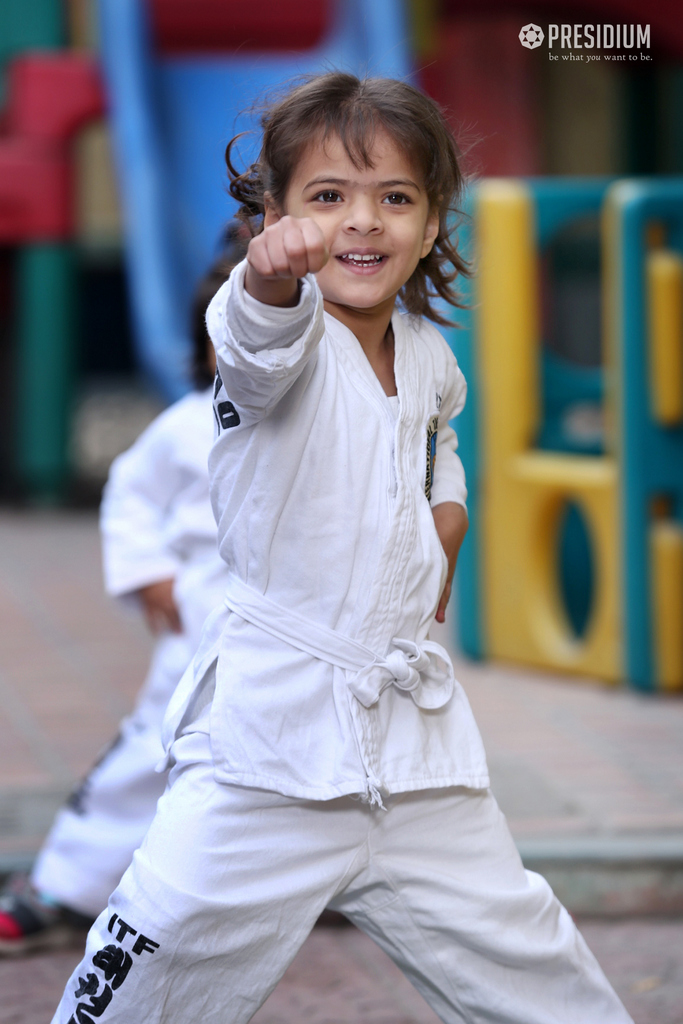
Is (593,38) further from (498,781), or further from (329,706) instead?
(329,706)

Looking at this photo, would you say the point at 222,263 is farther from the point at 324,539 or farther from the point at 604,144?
the point at 604,144

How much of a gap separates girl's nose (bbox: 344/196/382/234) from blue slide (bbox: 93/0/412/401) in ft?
15.8

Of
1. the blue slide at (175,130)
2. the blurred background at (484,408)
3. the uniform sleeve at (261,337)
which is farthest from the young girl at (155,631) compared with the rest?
the blue slide at (175,130)

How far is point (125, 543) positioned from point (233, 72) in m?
5.52

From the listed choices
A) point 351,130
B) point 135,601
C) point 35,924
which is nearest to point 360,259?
point 351,130

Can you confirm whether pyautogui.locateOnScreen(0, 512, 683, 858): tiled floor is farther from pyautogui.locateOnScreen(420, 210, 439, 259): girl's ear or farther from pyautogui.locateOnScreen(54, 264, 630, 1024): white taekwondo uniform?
pyautogui.locateOnScreen(420, 210, 439, 259): girl's ear

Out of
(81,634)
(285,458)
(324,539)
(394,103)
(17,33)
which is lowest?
(81,634)

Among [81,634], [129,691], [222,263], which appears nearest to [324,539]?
[222,263]

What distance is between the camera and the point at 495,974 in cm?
200

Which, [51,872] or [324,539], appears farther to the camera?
[51,872]

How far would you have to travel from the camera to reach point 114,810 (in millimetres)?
2965

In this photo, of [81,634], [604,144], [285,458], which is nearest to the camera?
[285,458]

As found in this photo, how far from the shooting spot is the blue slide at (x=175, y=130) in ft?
23.3

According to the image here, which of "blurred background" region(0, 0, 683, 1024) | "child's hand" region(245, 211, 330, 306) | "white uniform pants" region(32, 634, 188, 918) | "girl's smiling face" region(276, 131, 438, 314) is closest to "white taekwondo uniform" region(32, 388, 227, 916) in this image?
"white uniform pants" region(32, 634, 188, 918)
